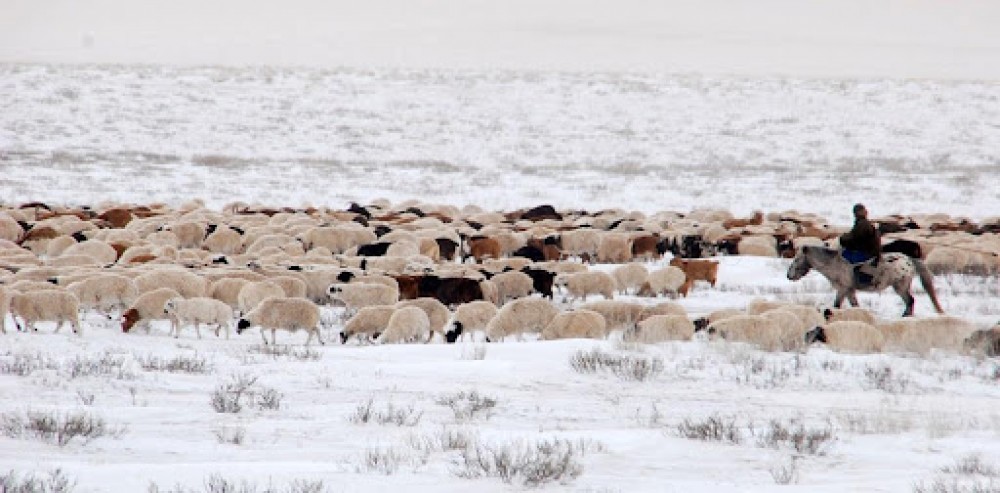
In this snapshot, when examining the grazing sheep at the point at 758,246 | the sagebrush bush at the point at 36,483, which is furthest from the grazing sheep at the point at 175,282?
the grazing sheep at the point at 758,246

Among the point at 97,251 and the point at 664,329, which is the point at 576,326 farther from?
the point at 97,251

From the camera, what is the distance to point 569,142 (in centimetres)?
4859

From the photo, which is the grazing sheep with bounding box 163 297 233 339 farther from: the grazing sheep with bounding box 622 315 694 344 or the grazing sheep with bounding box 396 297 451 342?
the grazing sheep with bounding box 622 315 694 344

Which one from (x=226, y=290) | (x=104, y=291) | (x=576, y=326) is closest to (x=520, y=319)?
(x=576, y=326)

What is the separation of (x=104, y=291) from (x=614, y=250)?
9.41 m

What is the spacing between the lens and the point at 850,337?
1069cm

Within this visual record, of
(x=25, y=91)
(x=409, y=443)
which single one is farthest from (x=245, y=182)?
(x=409, y=443)

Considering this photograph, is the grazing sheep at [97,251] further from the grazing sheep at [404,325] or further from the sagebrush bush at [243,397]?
the sagebrush bush at [243,397]

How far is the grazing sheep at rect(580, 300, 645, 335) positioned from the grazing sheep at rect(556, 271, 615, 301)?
2.60 m

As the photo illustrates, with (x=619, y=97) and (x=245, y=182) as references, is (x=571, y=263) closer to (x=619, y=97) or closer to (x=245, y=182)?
(x=245, y=182)

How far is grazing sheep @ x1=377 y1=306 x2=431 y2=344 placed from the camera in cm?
1144

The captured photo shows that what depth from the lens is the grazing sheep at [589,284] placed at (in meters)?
14.8

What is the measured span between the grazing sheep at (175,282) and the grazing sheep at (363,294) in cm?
148

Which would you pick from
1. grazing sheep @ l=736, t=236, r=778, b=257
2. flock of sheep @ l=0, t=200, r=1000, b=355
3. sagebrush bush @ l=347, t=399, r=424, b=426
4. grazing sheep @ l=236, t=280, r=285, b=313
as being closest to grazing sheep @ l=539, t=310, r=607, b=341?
flock of sheep @ l=0, t=200, r=1000, b=355
